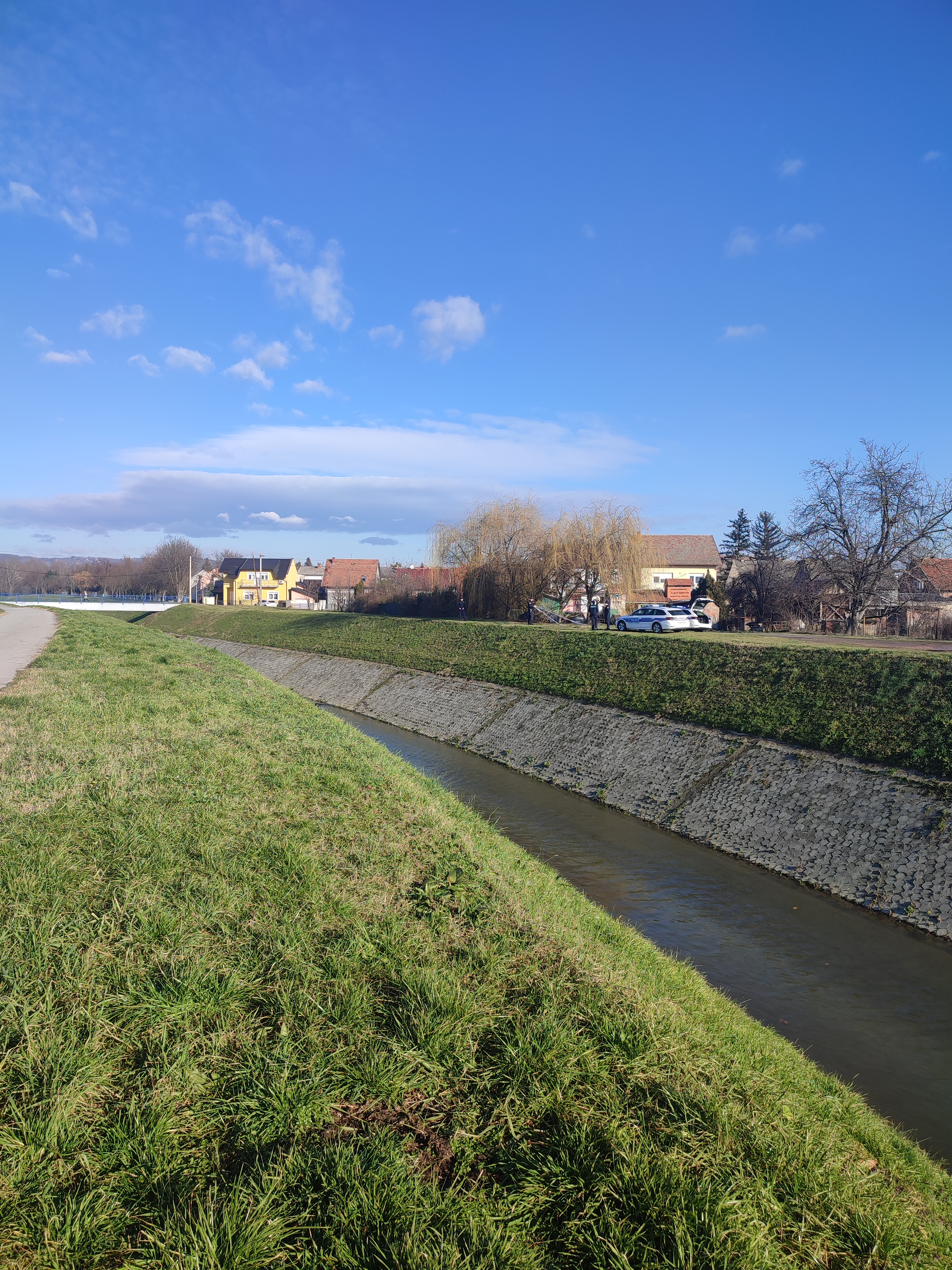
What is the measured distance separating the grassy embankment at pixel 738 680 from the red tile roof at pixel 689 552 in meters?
50.9

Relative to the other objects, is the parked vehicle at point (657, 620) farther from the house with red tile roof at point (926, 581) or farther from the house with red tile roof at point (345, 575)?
the house with red tile roof at point (345, 575)

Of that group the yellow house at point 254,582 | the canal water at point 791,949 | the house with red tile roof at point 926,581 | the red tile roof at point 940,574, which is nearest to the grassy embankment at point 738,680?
the canal water at point 791,949

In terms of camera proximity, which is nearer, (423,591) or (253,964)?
(253,964)

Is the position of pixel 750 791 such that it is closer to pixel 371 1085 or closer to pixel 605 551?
pixel 371 1085

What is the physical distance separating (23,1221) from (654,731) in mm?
18074

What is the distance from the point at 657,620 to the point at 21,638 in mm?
27972

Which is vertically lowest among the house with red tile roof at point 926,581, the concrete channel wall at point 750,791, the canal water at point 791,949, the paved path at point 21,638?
the canal water at point 791,949

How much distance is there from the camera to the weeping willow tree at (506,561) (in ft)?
153

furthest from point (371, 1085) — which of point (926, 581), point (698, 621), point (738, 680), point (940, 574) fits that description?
point (940, 574)

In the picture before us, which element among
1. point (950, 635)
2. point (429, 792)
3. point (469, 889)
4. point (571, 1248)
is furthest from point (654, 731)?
point (950, 635)

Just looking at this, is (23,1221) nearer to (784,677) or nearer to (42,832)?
(42,832)

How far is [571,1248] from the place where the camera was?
138 inches

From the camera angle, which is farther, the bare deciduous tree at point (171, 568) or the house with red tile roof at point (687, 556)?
the bare deciduous tree at point (171, 568)

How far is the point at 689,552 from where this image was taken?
3317 inches
